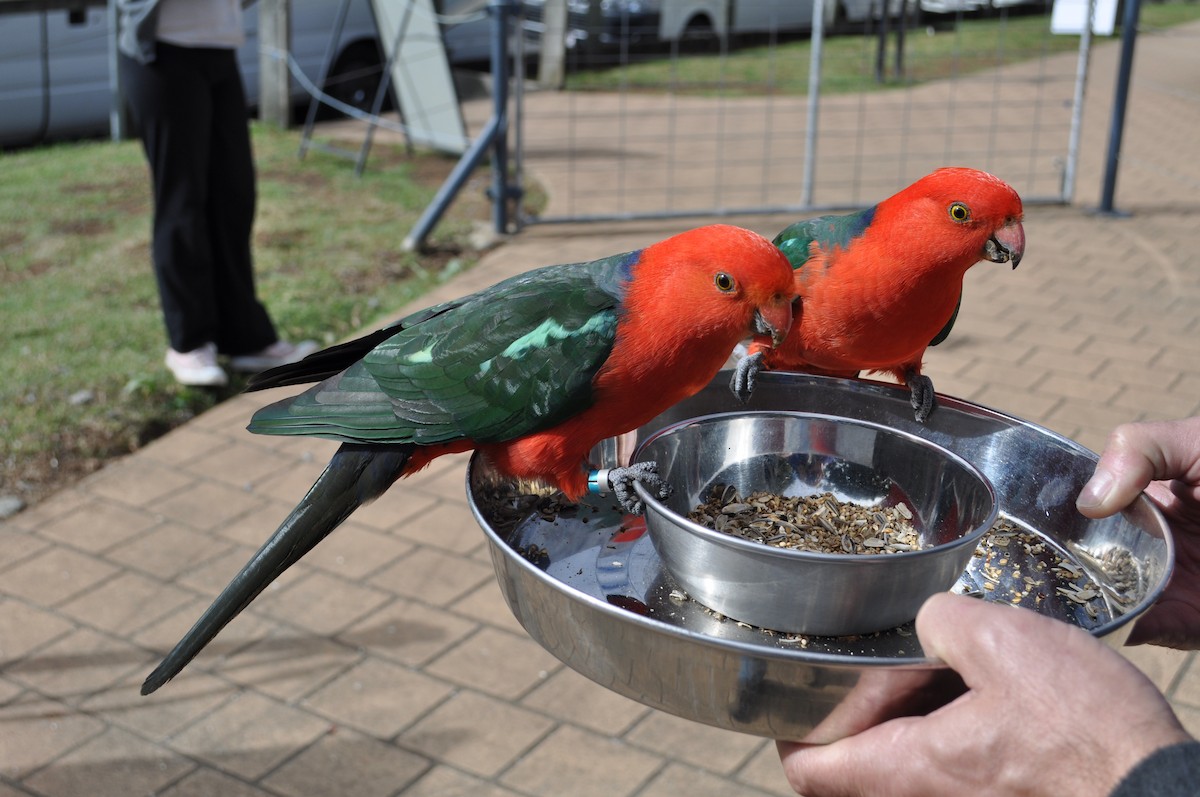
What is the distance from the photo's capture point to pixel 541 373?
5.81ft

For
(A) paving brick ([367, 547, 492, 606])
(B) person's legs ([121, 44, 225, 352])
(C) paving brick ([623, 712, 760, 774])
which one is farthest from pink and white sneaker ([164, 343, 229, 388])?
(C) paving brick ([623, 712, 760, 774])

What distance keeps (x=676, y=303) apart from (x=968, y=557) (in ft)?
2.01

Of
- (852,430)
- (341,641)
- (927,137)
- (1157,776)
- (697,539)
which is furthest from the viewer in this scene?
(927,137)

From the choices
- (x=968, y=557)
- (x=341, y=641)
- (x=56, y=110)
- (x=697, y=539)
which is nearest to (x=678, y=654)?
(x=697, y=539)

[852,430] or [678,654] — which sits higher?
[852,430]

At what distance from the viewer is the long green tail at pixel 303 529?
1.63m

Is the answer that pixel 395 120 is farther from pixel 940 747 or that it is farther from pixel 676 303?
pixel 940 747

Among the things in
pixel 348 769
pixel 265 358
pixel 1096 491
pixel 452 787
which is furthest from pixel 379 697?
pixel 265 358

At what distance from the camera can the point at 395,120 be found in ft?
34.8

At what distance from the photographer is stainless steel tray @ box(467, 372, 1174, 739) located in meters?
1.19

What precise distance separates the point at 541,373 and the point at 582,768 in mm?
1469

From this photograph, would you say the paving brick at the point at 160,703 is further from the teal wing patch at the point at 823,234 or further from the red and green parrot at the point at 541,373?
the teal wing patch at the point at 823,234

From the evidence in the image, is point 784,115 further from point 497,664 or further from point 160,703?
point 160,703

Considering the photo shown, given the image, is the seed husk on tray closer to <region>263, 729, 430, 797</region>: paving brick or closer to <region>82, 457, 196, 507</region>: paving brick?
<region>263, 729, 430, 797</region>: paving brick
